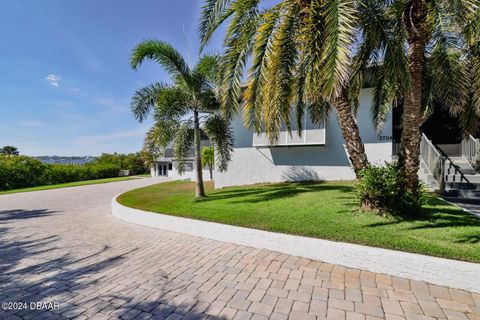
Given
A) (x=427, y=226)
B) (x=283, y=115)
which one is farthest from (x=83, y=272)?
(x=427, y=226)

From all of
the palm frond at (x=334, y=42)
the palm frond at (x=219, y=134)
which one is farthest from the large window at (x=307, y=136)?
the palm frond at (x=334, y=42)

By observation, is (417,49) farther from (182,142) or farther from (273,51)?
(182,142)

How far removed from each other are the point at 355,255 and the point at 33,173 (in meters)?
34.9

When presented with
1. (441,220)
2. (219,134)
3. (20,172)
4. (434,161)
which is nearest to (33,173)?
(20,172)

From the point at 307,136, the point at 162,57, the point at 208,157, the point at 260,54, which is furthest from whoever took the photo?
the point at 208,157

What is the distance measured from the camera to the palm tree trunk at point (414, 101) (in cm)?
561

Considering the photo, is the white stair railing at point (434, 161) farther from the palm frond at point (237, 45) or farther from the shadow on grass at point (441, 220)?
the palm frond at point (237, 45)

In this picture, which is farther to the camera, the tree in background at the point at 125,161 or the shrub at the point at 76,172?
the tree in background at the point at 125,161

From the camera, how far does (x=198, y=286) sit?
12.8ft

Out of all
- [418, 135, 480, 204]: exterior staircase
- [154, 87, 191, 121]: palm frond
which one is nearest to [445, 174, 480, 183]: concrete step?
[418, 135, 480, 204]: exterior staircase

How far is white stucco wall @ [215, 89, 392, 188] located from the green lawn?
13.8 ft

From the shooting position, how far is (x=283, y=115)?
19.5 feet

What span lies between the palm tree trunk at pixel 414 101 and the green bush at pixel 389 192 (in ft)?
0.81

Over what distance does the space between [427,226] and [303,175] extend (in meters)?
8.21
